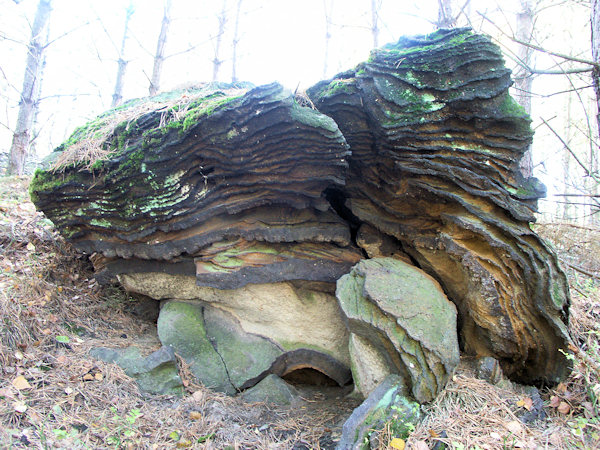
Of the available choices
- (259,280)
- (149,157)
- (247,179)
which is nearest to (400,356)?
(259,280)

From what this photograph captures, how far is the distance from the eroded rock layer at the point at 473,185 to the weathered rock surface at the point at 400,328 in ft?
1.52

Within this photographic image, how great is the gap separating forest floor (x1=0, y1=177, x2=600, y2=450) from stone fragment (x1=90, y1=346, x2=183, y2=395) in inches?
3.8

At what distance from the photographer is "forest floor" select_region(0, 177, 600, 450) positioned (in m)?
3.07

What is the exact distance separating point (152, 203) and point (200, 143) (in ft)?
2.77

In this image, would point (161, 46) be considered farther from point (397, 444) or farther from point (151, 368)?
point (397, 444)

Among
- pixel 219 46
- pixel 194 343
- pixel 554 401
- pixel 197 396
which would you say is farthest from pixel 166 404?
pixel 219 46

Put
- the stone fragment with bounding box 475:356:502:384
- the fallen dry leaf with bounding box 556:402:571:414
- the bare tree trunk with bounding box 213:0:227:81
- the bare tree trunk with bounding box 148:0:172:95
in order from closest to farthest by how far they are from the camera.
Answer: the fallen dry leaf with bounding box 556:402:571:414 → the stone fragment with bounding box 475:356:502:384 → the bare tree trunk with bounding box 148:0:172:95 → the bare tree trunk with bounding box 213:0:227:81

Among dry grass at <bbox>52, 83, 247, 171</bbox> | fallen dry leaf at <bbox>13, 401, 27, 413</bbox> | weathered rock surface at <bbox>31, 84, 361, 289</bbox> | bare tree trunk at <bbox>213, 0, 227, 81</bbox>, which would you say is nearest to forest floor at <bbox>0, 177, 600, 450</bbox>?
fallen dry leaf at <bbox>13, 401, 27, 413</bbox>

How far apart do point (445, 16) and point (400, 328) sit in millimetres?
5792

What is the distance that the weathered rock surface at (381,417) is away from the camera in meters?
3.10

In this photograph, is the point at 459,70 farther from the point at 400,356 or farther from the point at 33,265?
the point at 33,265

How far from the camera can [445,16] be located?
6.73m

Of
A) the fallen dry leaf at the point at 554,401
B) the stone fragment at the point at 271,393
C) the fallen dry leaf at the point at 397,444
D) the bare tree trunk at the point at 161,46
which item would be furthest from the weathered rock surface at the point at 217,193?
the bare tree trunk at the point at 161,46

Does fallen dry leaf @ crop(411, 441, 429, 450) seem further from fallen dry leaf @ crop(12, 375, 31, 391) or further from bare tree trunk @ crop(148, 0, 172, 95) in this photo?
bare tree trunk @ crop(148, 0, 172, 95)
